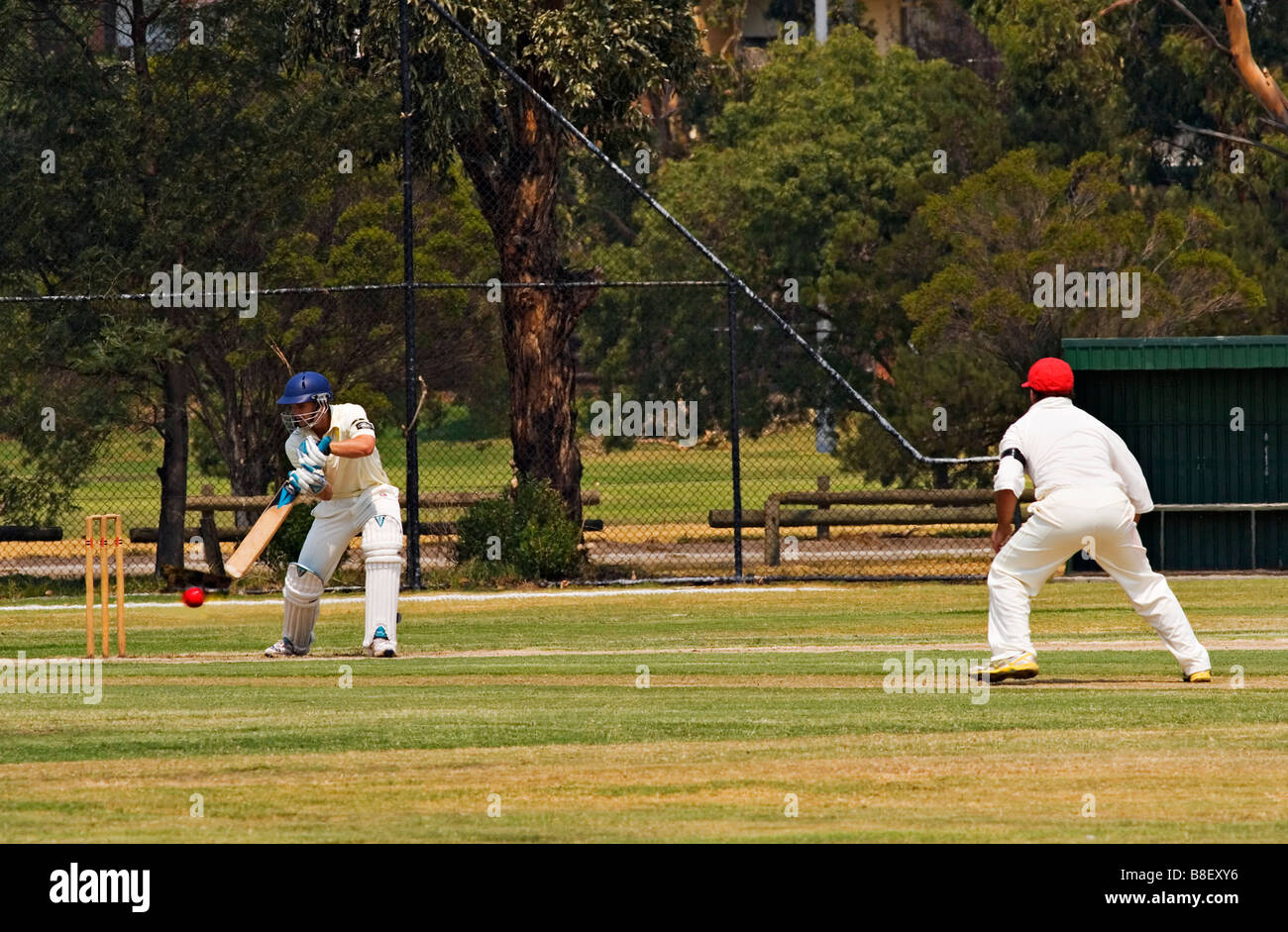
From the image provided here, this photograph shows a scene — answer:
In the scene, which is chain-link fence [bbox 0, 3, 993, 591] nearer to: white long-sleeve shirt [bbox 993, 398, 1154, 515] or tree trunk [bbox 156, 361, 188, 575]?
tree trunk [bbox 156, 361, 188, 575]

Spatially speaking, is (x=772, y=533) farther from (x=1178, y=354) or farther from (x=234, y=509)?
(x=234, y=509)

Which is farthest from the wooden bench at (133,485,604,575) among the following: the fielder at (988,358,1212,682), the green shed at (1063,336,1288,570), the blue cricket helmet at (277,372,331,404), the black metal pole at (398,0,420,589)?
the fielder at (988,358,1212,682)

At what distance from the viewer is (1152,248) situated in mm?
34969

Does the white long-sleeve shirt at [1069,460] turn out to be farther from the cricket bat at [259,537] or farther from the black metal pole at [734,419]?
the black metal pole at [734,419]

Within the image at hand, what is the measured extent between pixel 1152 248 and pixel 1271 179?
7.74 m

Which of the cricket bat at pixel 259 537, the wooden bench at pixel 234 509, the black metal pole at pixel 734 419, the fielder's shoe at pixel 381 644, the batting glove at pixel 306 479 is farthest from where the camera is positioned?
the wooden bench at pixel 234 509

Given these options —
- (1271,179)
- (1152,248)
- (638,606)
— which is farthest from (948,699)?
(1271,179)

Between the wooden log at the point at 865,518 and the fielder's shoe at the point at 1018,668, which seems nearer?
the fielder's shoe at the point at 1018,668

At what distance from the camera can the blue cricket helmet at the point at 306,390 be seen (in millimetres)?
15492

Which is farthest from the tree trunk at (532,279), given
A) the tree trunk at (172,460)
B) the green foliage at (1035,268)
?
the green foliage at (1035,268)

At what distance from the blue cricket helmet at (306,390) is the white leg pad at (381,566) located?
920mm

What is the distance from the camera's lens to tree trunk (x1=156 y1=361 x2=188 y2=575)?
2731cm

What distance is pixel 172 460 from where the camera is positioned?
27.7m

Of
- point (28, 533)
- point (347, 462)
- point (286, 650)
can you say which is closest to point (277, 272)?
point (28, 533)
